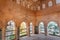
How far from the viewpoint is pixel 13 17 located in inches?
313

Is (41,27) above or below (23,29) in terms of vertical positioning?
above

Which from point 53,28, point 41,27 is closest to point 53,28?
point 53,28

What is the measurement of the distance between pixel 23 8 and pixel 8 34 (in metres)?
3.30

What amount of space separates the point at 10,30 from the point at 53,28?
198 inches

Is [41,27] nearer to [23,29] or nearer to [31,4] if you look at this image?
[23,29]

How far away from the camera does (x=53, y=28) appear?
990 centimetres

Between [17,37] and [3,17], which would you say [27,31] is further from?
[3,17]

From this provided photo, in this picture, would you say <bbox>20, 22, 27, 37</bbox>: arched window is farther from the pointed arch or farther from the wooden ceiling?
the wooden ceiling

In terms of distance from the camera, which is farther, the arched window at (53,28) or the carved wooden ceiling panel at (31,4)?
the arched window at (53,28)

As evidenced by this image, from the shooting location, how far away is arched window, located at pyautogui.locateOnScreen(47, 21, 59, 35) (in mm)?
9501

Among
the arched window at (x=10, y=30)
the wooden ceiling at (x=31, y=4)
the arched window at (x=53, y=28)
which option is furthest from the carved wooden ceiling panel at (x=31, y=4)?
the arched window at (x=53, y=28)

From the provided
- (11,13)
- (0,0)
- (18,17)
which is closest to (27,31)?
(18,17)

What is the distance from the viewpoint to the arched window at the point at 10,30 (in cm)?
755

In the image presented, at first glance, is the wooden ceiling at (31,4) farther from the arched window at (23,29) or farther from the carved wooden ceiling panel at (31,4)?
the arched window at (23,29)
